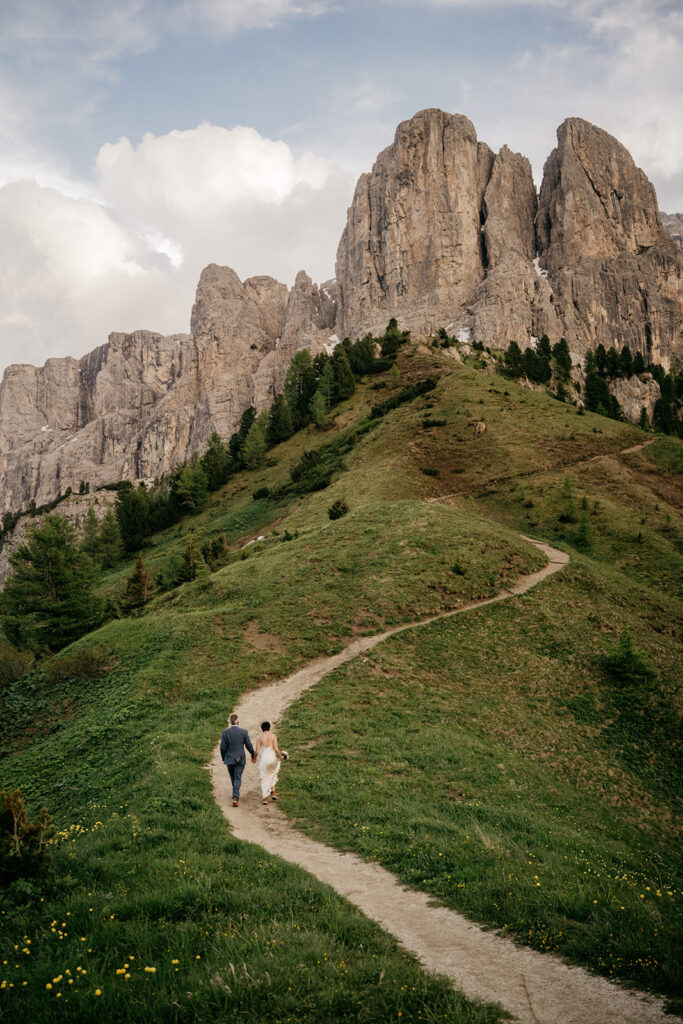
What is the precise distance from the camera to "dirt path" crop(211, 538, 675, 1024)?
5887 millimetres

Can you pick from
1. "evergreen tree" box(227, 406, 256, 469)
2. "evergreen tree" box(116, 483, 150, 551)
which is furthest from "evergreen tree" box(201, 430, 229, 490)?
"evergreen tree" box(116, 483, 150, 551)

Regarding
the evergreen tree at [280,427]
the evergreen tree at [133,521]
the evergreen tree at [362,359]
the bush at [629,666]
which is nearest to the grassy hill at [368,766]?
the bush at [629,666]

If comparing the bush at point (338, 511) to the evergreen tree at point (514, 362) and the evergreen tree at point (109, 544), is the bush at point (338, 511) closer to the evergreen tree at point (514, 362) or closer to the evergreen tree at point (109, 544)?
the evergreen tree at point (109, 544)

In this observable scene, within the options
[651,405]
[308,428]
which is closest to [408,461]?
[308,428]

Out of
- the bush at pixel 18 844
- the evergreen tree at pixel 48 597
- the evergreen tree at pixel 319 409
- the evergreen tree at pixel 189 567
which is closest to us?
the bush at pixel 18 844

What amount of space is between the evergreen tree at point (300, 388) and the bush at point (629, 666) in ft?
255

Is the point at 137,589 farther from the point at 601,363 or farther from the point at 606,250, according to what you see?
the point at 606,250

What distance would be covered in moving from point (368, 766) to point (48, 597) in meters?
35.0

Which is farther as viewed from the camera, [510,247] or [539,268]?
[539,268]

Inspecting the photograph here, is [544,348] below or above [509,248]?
below

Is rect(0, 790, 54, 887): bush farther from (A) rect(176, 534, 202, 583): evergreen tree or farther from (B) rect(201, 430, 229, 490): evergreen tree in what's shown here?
(B) rect(201, 430, 229, 490): evergreen tree

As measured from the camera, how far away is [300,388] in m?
108

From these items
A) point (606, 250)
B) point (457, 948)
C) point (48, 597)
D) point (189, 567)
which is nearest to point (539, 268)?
point (606, 250)

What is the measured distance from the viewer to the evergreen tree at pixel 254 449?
91.2 metres
